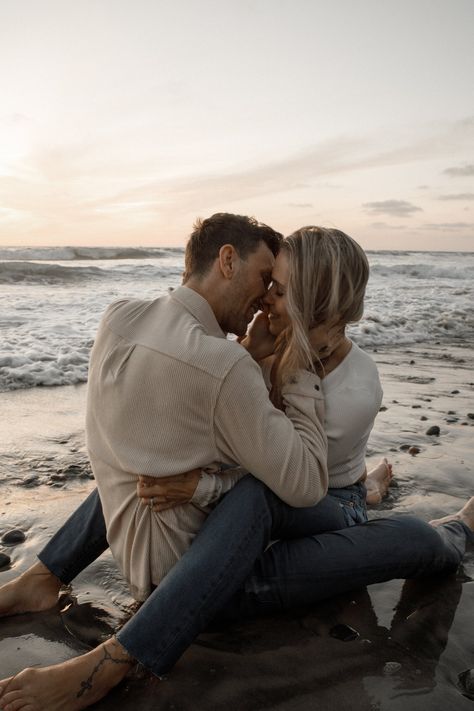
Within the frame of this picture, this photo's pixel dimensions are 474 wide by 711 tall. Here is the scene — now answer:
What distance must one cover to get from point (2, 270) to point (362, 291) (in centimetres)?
2092

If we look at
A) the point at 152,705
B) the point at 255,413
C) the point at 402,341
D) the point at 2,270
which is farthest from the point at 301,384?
the point at 2,270

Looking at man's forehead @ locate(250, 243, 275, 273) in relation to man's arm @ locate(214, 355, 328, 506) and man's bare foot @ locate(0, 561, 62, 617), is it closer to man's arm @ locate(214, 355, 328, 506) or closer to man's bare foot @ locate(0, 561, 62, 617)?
man's arm @ locate(214, 355, 328, 506)

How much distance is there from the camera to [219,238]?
114 inches

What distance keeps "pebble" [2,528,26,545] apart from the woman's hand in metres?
1.66

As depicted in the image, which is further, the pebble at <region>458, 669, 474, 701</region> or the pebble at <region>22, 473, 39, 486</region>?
the pebble at <region>22, 473, 39, 486</region>

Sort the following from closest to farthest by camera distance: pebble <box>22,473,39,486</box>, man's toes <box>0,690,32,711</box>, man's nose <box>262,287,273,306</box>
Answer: man's toes <box>0,690,32,711</box> < man's nose <box>262,287,273,306</box> < pebble <box>22,473,39,486</box>

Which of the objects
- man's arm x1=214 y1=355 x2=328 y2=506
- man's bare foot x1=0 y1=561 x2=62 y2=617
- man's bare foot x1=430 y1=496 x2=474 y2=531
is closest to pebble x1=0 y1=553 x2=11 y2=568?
man's bare foot x1=0 y1=561 x2=62 y2=617

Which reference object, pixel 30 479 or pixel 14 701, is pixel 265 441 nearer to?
pixel 14 701

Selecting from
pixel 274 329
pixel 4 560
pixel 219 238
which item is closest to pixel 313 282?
pixel 274 329

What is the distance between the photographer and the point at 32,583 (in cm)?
285

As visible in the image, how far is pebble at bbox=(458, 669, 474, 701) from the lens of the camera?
227 centimetres

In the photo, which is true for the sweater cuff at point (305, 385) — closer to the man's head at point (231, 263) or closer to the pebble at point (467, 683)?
the man's head at point (231, 263)

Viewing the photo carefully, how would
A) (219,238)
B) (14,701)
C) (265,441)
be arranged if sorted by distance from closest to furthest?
(14,701), (265,441), (219,238)

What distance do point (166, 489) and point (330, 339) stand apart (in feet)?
3.59
